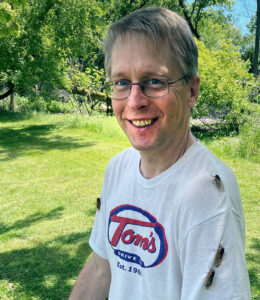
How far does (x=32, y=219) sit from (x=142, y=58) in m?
5.55

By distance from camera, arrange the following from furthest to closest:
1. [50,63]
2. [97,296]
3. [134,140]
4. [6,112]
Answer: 1. [6,112]
2. [50,63]
3. [97,296]
4. [134,140]

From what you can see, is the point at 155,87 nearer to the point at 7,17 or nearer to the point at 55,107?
the point at 7,17

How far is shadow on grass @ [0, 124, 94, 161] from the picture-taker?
11.8 m

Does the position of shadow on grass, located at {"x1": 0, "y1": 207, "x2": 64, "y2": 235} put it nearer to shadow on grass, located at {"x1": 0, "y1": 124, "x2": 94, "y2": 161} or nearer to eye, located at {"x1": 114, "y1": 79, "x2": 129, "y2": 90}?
shadow on grass, located at {"x1": 0, "y1": 124, "x2": 94, "y2": 161}

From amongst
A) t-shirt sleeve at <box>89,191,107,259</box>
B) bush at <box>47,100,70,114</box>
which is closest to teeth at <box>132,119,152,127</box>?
t-shirt sleeve at <box>89,191,107,259</box>

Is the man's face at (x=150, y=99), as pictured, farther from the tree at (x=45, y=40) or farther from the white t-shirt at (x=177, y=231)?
the tree at (x=45, y=40)

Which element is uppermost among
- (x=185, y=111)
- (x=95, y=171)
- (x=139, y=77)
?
(x=139, y=77)

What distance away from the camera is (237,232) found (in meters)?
1.13

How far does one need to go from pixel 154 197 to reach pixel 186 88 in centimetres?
45

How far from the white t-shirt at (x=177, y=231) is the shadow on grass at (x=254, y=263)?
327 centimetres

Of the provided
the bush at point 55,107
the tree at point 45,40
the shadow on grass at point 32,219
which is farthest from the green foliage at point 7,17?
the bush at point 55,107

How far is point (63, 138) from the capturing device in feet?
46.0

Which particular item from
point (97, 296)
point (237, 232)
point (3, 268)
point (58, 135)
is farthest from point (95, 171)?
point (237, 232)

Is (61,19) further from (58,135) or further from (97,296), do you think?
(97,296)
